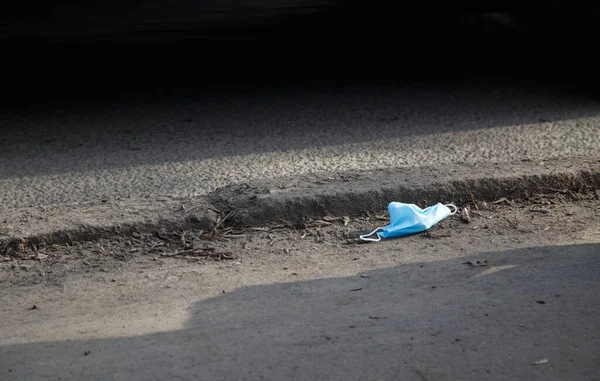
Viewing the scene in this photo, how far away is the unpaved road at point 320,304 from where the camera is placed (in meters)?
2.42

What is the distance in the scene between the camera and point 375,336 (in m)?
2.56

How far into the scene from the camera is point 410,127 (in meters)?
4.51

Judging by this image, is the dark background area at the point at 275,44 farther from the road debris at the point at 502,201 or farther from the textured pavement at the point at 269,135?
the road debris at the point at 502,201

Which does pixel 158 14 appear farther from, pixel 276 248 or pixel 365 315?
pixel 365 315

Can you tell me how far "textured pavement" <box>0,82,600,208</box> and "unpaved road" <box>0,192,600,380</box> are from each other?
0.51 meters

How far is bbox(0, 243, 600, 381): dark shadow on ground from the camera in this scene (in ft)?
7.81

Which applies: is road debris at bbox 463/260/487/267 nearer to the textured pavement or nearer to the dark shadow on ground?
the dark shadow on ground

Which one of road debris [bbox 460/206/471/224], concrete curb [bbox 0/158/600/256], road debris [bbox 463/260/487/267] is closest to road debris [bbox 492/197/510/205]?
concrete curb [bbox 0/158/600/256]

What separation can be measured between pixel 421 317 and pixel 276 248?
79 centimetres

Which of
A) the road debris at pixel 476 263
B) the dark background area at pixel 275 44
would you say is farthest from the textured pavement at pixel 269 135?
the road debris at pixel 476 263

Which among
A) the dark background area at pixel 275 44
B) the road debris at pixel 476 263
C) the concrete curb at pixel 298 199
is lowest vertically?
the road debris at pixel 476 263

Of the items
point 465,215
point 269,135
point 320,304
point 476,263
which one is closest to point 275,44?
point 269,135

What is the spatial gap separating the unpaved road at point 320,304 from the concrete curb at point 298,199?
0.21 feet

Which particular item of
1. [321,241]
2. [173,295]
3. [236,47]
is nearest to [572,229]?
[321,241]
